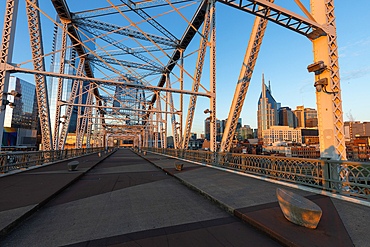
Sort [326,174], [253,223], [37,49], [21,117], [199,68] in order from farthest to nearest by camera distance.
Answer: [21,117] < [199,68] < [37,49] < [326,174] < [253,223]

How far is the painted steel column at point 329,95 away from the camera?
673 cm

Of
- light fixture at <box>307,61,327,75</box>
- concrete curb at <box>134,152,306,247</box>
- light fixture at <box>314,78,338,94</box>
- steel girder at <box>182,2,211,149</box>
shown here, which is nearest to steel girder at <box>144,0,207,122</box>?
steel girder at <box>182,2,211,149</box>

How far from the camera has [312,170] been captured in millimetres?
5848

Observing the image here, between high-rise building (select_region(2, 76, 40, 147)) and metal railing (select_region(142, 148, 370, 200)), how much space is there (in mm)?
74206

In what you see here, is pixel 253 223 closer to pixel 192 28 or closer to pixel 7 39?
pixel 7 39

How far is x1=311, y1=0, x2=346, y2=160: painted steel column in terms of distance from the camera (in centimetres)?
673

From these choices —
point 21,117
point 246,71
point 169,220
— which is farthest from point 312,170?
point 21,117

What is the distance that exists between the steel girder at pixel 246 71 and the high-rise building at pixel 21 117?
239ft

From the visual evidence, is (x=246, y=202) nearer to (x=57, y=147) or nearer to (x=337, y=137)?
(x=337, y=137)

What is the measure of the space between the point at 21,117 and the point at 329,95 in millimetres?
92916

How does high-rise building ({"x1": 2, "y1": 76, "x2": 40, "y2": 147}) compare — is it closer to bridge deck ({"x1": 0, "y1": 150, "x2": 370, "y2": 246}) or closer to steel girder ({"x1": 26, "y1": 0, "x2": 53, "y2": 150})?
steel girder ({"x1": 26, "y1": 0, "x2": 53, "y2": 150})

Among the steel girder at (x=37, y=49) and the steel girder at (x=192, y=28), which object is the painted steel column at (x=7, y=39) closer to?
the steel girder at (x=37, y=49)

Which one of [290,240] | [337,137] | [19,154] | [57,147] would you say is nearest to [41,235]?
[290,240]

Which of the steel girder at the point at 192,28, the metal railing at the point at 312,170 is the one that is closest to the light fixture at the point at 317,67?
the metal railing at the point at 312,170
